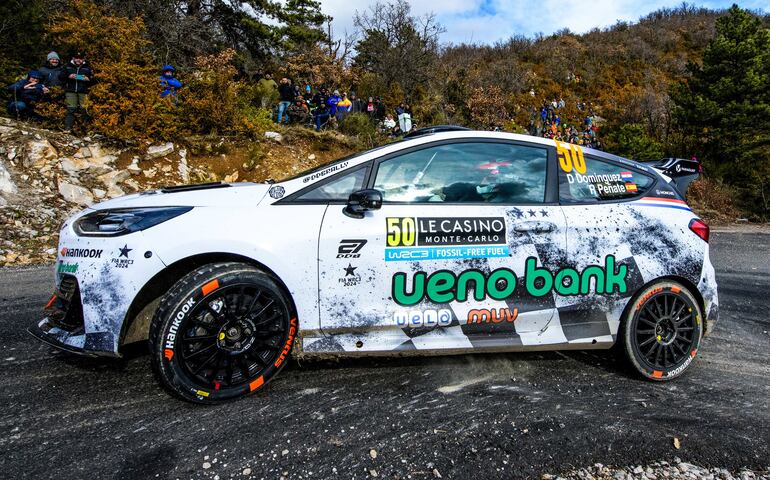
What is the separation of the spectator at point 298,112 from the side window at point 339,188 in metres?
11.9

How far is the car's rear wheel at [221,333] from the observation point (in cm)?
245

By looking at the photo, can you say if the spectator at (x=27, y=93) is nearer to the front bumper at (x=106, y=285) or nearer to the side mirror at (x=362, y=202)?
the front bumper at (x=106, y=285)

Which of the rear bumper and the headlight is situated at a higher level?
the headlight

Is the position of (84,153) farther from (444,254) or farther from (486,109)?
(486,109)

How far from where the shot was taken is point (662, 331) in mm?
3234

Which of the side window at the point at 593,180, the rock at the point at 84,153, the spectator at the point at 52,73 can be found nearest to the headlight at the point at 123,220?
the side window at the point at 593,180

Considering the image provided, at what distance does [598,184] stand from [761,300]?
376 centimetres

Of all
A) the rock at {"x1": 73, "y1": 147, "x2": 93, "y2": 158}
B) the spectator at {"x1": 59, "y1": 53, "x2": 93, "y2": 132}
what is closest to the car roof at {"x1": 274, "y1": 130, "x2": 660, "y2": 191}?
the rock at {"x1": 73, "y1": 147, "x2": 93, "y2": 158}

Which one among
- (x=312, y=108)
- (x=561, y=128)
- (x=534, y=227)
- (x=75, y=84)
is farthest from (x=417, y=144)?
(x=561, y=128)

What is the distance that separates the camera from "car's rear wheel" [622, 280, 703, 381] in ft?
10.4

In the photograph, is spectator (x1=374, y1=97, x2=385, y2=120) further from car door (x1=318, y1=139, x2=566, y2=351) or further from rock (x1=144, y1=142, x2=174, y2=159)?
car door (x1=318, y1=139, x2=566, y2=351)

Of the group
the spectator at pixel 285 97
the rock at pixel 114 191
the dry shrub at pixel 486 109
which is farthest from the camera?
the dry shrub at pixel 486 109

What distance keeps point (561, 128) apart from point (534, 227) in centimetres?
2526

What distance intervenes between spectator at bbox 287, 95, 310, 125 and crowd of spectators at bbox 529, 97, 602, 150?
45.7 feet
